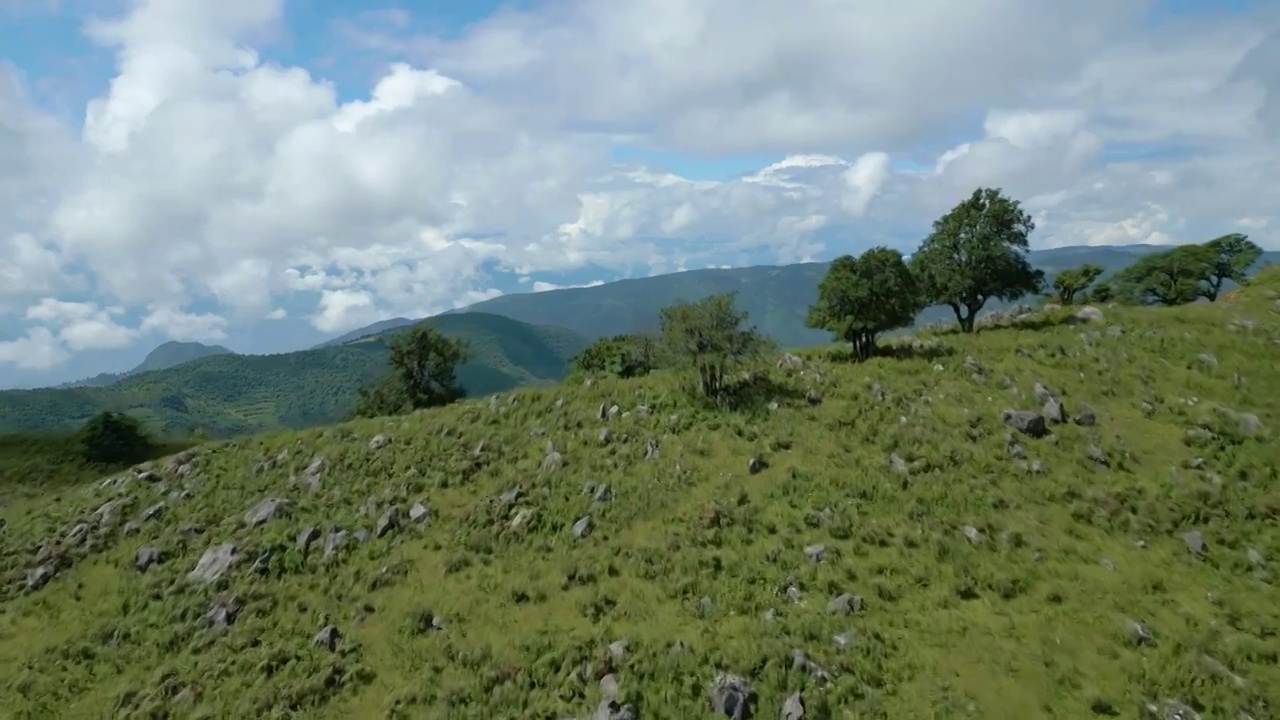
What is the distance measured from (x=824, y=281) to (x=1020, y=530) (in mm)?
28389

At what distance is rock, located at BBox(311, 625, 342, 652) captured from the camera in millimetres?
28953

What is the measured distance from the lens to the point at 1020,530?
29594 mm

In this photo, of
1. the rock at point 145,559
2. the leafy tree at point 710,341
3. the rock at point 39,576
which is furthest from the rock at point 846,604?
the rock at point 39,576

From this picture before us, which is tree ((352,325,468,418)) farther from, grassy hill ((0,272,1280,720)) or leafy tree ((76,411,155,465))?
leafy tree ((76,411,155,465))

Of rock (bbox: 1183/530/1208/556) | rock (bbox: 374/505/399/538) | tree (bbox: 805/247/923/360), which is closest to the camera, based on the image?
rock (bbox: 1183/530/1208/556)

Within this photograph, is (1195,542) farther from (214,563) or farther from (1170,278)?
(1170,278)

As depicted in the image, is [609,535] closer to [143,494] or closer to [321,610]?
[321,610]

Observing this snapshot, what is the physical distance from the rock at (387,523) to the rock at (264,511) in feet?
23.2

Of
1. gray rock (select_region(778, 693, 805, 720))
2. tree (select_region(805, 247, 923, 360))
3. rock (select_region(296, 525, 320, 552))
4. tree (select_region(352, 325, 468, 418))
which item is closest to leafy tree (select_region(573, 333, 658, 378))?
tree (select_region(805, 247, 923, 360))

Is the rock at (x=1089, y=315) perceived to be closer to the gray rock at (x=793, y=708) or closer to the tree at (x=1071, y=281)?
the tree at (x=1071, y=281)

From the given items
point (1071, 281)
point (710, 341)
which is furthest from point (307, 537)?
point (1071, 281)

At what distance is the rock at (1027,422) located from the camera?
1495 inches

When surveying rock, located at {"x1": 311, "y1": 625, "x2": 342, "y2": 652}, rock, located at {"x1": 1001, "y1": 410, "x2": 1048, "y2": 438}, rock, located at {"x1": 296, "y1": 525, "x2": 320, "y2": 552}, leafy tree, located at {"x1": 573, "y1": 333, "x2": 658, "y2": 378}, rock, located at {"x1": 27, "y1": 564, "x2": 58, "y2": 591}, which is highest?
leafy tree, located at {"x1": 573, "y1": 333, "x2": 658, "y2": 378}

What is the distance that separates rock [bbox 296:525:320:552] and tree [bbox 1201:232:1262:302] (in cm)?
10409
